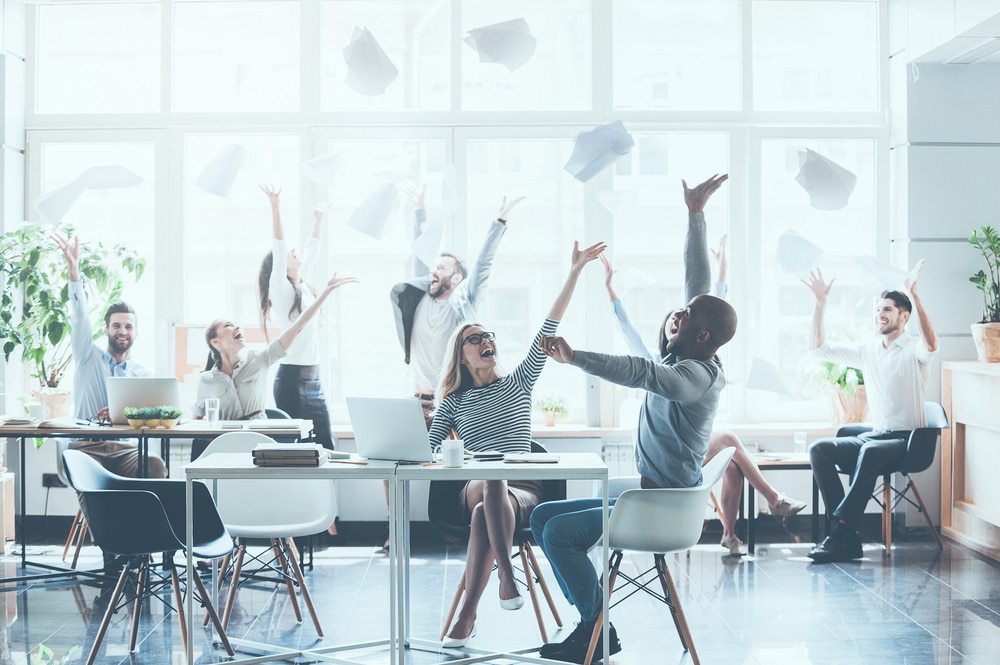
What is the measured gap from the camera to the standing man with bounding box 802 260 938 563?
5387 mm

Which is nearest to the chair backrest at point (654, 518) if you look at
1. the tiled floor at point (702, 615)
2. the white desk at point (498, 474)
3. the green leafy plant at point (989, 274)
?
the white desk at point (498, 474)

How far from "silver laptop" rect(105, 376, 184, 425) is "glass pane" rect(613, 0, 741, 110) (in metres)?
3.48

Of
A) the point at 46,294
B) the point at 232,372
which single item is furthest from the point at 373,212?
the point at 46,294

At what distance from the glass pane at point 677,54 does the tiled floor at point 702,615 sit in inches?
121

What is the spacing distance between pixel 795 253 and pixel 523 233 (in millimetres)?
1782

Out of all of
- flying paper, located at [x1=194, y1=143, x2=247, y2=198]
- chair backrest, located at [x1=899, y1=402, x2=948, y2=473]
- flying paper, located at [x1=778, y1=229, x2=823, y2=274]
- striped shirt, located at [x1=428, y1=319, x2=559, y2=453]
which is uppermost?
flying paper, located at [x1=194, y1=143, x2=247, y2=198]

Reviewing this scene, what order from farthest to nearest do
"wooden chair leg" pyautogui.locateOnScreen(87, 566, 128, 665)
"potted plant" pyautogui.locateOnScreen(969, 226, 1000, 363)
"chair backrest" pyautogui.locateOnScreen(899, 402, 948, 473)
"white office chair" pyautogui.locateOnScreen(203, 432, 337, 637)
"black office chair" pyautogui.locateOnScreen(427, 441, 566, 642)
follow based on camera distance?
"potted plant" pyautogui.locateOnScreen(969, 226, 1000, 363)
"chair backrest" pyautogui.locateOnScreen(899, 402, 948, 473)
"white office chair" pyautogui.locateOnScreen(203, 432, 337, 637)
"black office chair" pyautogui.locateOnScreen(427, 441, 566, 642)
"wooden chair leg" pyautogui.locateOnScreen(87, 566, 128, 665)

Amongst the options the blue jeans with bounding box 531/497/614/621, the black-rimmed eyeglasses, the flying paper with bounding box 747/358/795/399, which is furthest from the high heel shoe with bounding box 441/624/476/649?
the flying paper with bounding box 747/358/795/399

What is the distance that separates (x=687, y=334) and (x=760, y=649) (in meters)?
1.37

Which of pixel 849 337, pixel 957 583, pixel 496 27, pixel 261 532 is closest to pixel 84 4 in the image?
pixel 496 27

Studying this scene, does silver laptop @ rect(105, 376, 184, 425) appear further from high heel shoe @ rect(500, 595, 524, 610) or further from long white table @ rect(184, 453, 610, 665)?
high heel shoe @ rect(500, 595, 524, 610)

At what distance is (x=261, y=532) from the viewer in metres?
3.95

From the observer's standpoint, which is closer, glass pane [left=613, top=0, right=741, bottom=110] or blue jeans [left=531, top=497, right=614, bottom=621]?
blue jeans [left=531, top=497, right=614, bottom=621]

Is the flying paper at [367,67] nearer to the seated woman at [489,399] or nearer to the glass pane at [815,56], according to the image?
the seated woman at [489,399]
